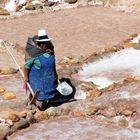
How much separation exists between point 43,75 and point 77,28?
32.8 ft

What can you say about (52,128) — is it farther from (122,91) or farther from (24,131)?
(122,91)

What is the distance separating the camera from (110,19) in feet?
67.7

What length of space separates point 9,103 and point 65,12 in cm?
1198

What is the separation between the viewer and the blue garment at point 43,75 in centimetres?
969

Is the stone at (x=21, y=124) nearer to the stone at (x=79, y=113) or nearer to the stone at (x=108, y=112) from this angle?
the stone at (x=79, y=113)

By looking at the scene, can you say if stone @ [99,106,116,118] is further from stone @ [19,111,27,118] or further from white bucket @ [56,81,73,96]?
stone @ [19,111,27,118]

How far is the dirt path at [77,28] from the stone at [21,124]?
6.97 metres

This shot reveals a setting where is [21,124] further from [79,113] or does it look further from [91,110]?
[91,110]

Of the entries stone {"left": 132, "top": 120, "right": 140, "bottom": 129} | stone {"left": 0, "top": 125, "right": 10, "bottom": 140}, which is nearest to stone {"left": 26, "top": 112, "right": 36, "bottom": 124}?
stone {"left": 0, "top": 125, "right": 10, "bottom": 140}

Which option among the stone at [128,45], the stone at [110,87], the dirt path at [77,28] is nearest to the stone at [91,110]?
the stone at [110,87]

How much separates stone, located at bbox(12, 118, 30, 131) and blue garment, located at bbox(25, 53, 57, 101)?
2.79 feet

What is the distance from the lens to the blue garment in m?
9.69

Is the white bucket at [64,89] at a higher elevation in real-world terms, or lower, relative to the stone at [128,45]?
higher

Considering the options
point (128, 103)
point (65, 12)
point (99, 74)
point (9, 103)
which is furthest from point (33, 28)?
point (128, 103)
